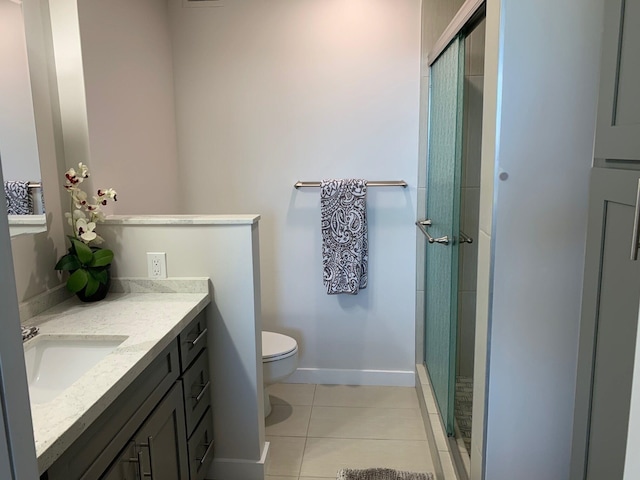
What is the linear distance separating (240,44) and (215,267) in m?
1.42

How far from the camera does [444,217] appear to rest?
221 centimetres

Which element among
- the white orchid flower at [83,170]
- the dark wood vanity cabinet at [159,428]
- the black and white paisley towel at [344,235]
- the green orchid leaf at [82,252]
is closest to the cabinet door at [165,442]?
the dark wood vanity cabinet at [159,428]

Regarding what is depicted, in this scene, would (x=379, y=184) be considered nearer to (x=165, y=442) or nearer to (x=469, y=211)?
(x=469, y=211)

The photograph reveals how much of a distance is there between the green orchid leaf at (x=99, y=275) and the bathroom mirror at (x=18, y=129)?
9.2 inches

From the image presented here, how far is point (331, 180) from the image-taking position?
2.72 metres

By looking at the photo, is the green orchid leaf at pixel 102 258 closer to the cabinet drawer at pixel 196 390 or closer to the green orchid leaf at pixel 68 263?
the green orchid leaf at pixel 68 263

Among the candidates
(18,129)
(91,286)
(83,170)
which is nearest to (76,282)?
(91,286)

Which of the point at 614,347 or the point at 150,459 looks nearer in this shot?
the point at 614,347

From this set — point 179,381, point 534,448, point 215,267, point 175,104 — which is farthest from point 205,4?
point 534,448

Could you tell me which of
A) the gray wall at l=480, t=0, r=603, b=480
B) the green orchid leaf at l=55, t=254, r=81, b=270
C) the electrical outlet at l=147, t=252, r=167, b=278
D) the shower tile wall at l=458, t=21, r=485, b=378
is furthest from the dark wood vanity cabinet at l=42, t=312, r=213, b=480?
the shower tile wall at l=458, t=21, r=485, b=378

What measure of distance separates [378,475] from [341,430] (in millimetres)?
400

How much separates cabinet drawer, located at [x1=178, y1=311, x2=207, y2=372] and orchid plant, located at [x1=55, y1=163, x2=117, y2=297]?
384 mm

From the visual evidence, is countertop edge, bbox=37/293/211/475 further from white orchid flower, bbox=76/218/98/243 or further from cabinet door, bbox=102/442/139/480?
white orchid flower, bbox=76/218/98/243

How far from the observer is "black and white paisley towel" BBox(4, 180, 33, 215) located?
1649 millimetres
